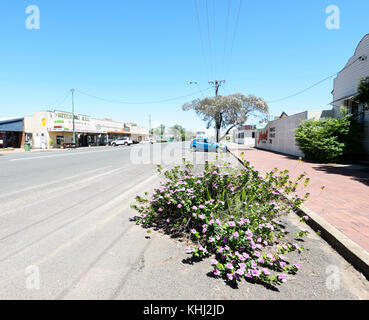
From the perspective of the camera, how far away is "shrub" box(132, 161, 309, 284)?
2418 millimetres

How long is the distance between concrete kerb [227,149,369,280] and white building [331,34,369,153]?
31.2 feet

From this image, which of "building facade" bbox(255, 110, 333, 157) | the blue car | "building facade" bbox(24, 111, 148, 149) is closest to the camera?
"building facade" bbox(255, 110, 333, 157)

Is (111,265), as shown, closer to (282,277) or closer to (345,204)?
(282,277)

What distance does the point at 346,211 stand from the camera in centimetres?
416

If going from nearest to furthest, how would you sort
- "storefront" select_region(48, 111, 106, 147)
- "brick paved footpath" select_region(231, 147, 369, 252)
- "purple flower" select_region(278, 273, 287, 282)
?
"purple flower" select_region(278, 273, 287, 282), "brick paved footpath" select_region(231, 147, 369, 252), "storefront" select_region(48, 111, 106, 147)

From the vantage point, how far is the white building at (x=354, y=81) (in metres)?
11.2

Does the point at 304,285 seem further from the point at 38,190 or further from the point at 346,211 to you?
the point at 38,190

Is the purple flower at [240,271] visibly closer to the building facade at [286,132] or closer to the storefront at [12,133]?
the building facade at [286,132]

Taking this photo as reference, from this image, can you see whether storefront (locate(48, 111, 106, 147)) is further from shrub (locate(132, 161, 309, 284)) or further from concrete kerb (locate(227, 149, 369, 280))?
concrete kerb (locate(227, 149, 369, 280))

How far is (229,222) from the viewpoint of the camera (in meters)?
2.76

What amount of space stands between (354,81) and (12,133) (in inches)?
1650

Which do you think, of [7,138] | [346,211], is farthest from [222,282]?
[7,138]

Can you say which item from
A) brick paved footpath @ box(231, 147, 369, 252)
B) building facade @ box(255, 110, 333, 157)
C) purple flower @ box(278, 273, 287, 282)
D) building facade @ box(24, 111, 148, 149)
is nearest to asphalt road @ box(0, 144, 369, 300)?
purple flower @ box(278, 273, 287, 282)
